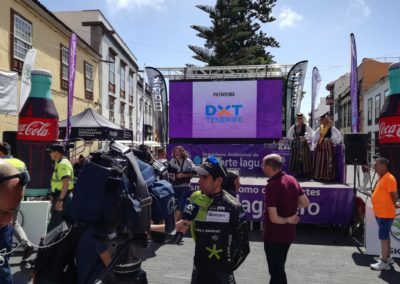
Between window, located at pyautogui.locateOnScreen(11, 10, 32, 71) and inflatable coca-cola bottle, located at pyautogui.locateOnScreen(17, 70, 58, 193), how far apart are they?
15.8 feet

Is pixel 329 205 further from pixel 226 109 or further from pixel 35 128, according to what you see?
pixel 35 128

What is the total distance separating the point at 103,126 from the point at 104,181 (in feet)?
39.3

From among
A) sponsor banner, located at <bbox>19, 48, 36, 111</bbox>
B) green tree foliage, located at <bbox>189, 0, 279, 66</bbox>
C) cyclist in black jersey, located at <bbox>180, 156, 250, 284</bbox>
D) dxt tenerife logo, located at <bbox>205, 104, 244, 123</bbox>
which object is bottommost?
cyclist in black jersey, located at <bbox>180, 156, 250, 284</bbox>

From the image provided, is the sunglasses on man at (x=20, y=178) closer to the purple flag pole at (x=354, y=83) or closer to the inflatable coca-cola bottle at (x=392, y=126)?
the inflatable coca-cola bottle at (x=392, y=126)

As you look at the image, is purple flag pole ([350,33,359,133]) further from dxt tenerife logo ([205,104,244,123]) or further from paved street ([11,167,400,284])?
paved street ([11,167,400,284])

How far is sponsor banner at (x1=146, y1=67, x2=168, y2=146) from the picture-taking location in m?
14.3

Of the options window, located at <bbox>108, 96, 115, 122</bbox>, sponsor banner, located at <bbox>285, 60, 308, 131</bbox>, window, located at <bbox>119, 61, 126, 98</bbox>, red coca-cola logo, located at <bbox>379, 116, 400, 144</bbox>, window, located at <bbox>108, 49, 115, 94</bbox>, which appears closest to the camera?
red coca-cola logo, located at <bbox>379, 116, 400, 144</bbox>

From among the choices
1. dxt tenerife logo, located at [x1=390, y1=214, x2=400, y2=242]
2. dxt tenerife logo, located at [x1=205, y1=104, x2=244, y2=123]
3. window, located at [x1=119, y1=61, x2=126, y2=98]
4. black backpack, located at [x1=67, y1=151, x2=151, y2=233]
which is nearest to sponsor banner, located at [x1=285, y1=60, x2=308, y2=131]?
dxt tenerife logo, located at [x1=205, y1=104, x2=244, y2=123]

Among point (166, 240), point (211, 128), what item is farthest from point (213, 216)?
point (211, 128)

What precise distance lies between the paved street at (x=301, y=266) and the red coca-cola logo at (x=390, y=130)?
2404mm

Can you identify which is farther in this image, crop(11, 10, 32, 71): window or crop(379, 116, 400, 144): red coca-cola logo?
crop(11, 10, 32, 71): window

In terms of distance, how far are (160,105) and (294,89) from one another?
519cm

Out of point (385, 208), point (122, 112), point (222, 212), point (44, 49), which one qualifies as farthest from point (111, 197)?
point (122, 112)

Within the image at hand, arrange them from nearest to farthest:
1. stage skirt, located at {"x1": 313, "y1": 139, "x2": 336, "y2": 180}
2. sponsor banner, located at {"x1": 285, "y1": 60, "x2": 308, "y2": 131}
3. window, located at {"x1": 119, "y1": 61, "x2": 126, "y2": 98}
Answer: stage skirt, located at {"x1": 313, "y1": 139, "x2": 336, "y2": 180}, sponsor banner, located at {"x1": 285, "y1": 60, "x2": 308, "y2": 131}, window, located at {"x1": 119, "y1": 61, "x2": 126, "y2": 98}
